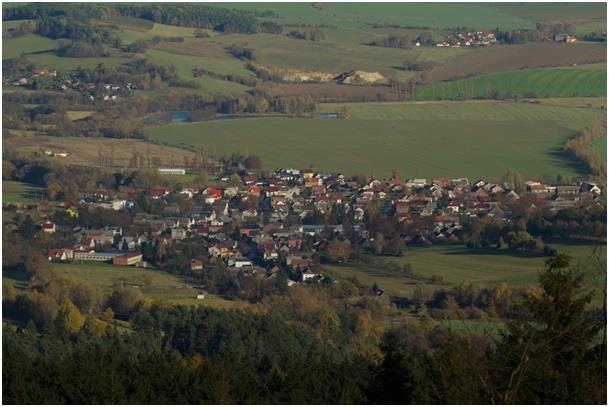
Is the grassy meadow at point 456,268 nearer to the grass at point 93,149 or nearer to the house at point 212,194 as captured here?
the house at point 212,194

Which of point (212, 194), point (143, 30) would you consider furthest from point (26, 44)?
point (212, 194)

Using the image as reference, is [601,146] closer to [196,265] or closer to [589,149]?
[589,149]

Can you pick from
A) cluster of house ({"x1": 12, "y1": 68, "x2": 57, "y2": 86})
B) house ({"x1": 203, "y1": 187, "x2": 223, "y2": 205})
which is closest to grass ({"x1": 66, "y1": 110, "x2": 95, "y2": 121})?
cluster of house ({"x1": 12, "y1": 68, "x2": 57, "y2": 86})


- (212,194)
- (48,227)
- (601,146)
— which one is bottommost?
(212,194)

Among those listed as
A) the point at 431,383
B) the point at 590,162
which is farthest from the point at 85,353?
the point at 590,162

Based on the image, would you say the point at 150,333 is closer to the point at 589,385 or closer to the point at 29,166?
the point at 589,385

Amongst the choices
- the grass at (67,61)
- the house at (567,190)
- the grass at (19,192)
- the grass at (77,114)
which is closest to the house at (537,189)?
the house at (567,190)
